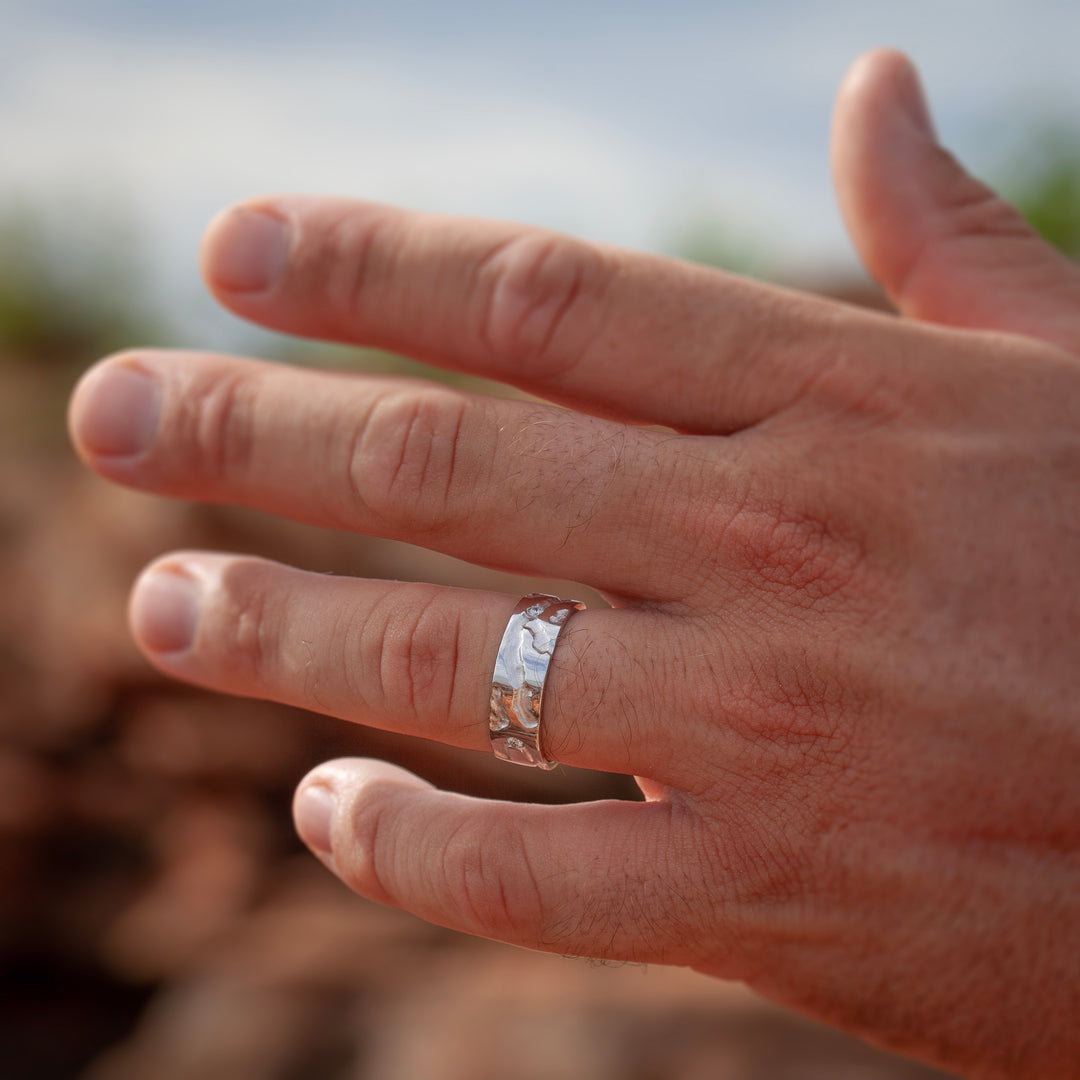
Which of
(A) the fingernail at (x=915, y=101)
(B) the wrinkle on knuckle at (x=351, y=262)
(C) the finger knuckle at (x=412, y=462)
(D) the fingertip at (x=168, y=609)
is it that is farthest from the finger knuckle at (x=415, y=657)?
(A) the fingernail at (x=915, y=101)

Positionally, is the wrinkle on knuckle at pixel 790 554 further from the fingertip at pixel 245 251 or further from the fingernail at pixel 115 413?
the fingernail at pixel 115 413

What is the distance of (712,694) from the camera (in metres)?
1.19

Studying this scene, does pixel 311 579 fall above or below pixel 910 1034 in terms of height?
above

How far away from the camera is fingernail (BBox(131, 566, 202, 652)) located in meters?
1.37

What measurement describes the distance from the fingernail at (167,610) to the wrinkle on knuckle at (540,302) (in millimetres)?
544

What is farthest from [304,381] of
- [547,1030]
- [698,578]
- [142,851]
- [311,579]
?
[142,851]

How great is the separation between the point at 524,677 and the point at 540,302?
496 millimetres

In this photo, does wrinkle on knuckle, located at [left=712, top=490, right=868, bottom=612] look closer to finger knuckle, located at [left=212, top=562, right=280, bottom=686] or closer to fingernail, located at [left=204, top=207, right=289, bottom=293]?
finger knuckle, located at [left=212, top=562, right=280, bottom=686]

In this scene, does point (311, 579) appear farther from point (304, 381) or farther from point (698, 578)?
point (698, 578)

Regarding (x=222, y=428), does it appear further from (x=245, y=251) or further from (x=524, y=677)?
(x=524, y=677)

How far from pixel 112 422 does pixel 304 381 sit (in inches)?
10.8

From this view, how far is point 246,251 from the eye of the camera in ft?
4.41

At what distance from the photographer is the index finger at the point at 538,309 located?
129 cm

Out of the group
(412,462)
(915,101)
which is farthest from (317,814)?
(915,101)
